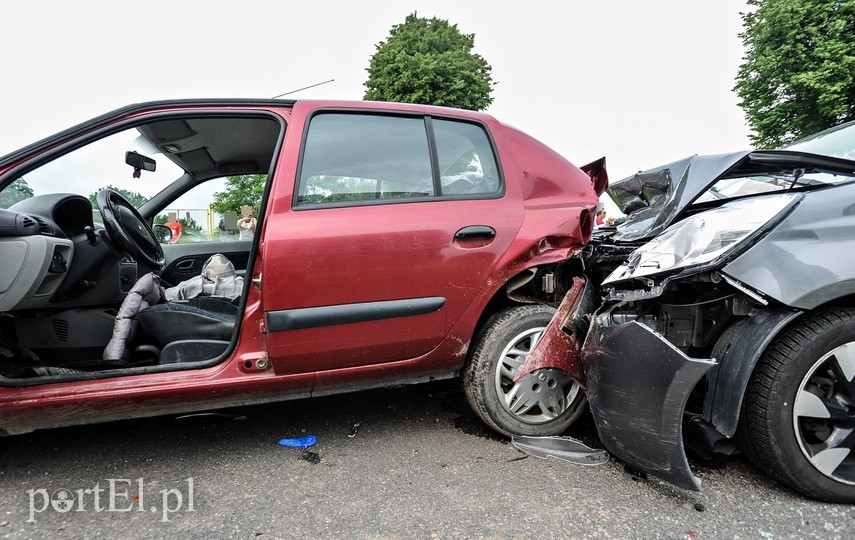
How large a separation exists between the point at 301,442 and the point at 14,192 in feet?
5.61

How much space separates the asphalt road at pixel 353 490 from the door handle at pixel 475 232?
3.31 feet

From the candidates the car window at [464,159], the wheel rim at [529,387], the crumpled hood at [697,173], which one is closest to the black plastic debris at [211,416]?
the wheel rim at [529,387]

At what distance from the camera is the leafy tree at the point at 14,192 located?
6.32 ft

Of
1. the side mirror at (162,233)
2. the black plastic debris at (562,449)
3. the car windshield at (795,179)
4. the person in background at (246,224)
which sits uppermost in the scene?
the car windshield at (795,179)

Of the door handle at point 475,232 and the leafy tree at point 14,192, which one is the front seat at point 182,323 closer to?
the leafy tree at point 14,192

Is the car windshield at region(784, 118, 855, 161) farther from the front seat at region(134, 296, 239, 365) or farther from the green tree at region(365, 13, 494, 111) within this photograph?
the green tree at region(365, 13, 494, 111)

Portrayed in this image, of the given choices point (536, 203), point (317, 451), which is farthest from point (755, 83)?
point (317, 451)

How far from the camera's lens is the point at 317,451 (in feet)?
7.10

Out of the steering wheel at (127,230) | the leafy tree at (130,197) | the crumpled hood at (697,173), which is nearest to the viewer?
the crumpled hood at (697,173)

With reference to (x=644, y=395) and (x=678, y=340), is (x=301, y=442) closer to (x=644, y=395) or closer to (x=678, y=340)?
(x=644, y=395)

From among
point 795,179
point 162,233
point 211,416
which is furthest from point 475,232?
point 162,233

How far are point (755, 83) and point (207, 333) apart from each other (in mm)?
20169

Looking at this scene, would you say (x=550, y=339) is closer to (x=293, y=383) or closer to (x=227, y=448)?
(x=293, y=383)

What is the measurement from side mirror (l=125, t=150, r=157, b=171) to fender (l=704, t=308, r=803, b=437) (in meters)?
3.14
